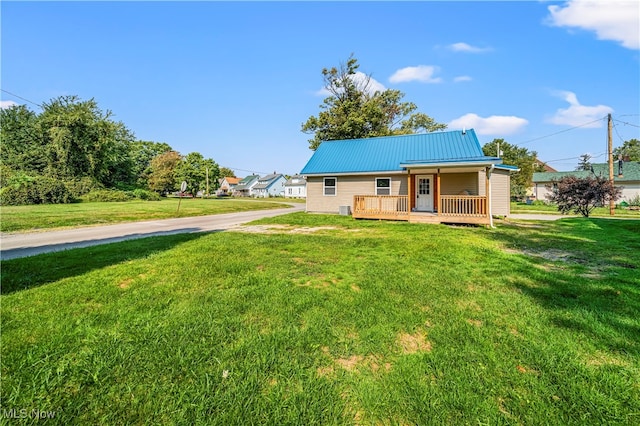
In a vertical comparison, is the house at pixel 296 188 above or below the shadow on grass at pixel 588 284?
above

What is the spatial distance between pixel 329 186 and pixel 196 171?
4234 cm

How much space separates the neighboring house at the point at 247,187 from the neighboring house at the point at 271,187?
2.17 metres

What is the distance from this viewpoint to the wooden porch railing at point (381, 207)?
1409cm

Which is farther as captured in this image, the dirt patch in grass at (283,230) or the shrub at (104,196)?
the shrub at (104,196)

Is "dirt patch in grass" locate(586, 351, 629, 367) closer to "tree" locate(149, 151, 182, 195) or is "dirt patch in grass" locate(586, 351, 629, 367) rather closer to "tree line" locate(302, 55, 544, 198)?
"tree line" locate(302, 55, 544, 198)

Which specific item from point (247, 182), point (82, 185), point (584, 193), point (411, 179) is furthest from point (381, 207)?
point (247, 182)

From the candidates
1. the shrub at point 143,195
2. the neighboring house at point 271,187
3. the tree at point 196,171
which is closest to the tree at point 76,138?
the shrub at point 143,195

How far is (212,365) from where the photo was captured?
247cm

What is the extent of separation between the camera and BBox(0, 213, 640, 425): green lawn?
2025 millimetres

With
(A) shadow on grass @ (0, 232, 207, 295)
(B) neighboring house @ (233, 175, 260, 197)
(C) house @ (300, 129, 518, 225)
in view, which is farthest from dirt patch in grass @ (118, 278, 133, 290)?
(B) neighboring house @ (233, 175, 260, 197)

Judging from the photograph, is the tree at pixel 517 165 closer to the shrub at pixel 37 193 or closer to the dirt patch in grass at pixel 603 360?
the dirt patch in grass at pixel 603 360

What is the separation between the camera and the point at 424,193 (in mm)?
15555

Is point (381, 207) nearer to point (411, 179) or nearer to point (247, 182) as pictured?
point (411, 179)

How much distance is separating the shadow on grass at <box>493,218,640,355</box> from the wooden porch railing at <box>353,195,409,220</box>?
19.8 ft
